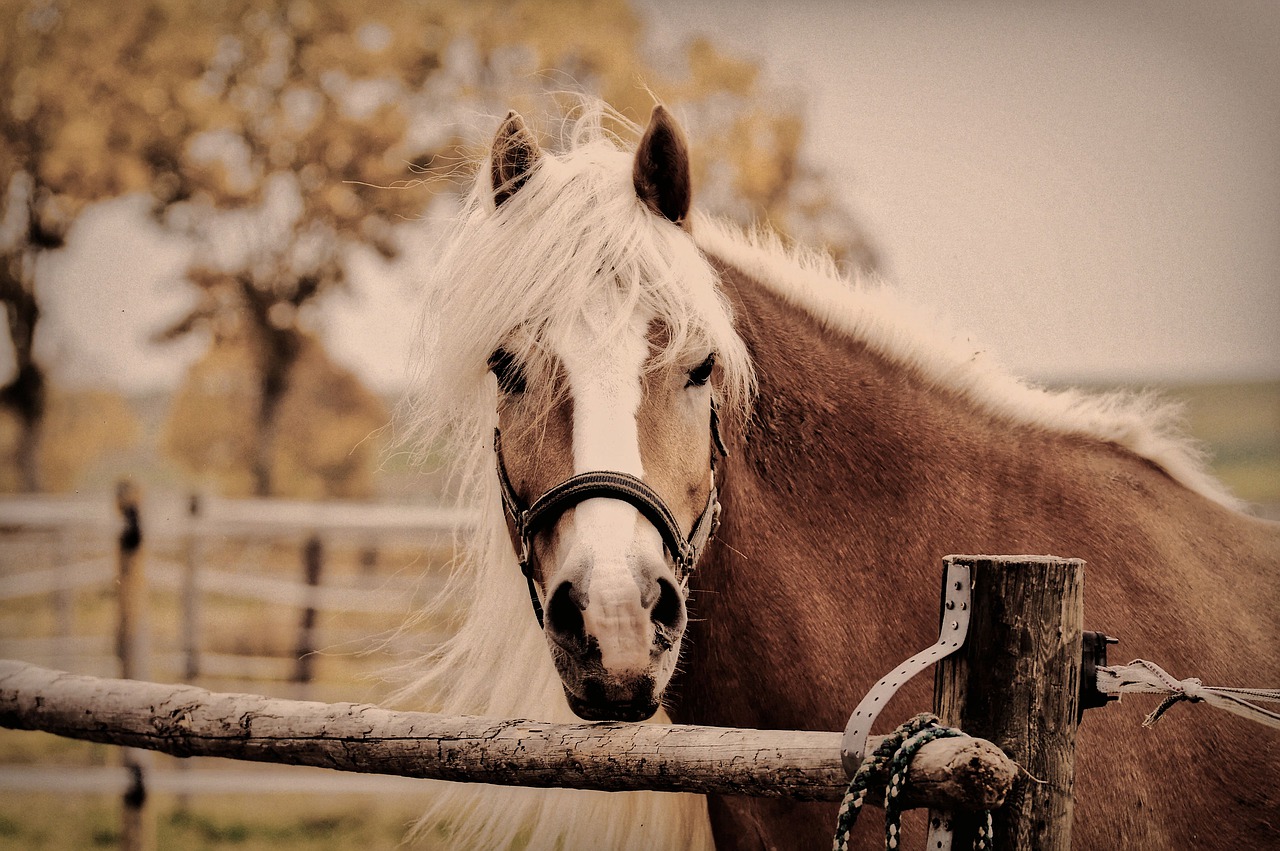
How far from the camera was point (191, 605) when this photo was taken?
7.24 m

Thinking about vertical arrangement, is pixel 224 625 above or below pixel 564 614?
below

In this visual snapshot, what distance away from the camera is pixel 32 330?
1230cm

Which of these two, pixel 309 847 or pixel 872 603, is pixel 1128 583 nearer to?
pixel 872 603

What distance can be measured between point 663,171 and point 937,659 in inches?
51.6

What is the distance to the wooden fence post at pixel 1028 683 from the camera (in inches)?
52.6

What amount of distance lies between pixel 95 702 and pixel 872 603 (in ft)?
6.70

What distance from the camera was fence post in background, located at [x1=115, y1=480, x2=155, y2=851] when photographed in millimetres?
4715

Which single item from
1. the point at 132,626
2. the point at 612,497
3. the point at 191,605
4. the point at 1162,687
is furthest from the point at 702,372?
the point at 191,605

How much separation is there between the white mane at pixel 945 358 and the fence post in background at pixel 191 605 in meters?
6.08

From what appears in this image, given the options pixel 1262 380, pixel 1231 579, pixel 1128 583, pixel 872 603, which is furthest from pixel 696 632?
pixel 1262 380

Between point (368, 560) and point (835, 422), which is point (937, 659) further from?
point (368, 560)

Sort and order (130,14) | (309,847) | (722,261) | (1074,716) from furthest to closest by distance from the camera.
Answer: (130,14) < (309,847) < (722,261) < (1074,716)

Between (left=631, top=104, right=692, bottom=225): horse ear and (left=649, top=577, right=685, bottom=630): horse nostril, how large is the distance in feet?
3.17

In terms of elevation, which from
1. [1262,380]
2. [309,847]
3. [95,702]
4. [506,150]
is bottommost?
[309,847]
